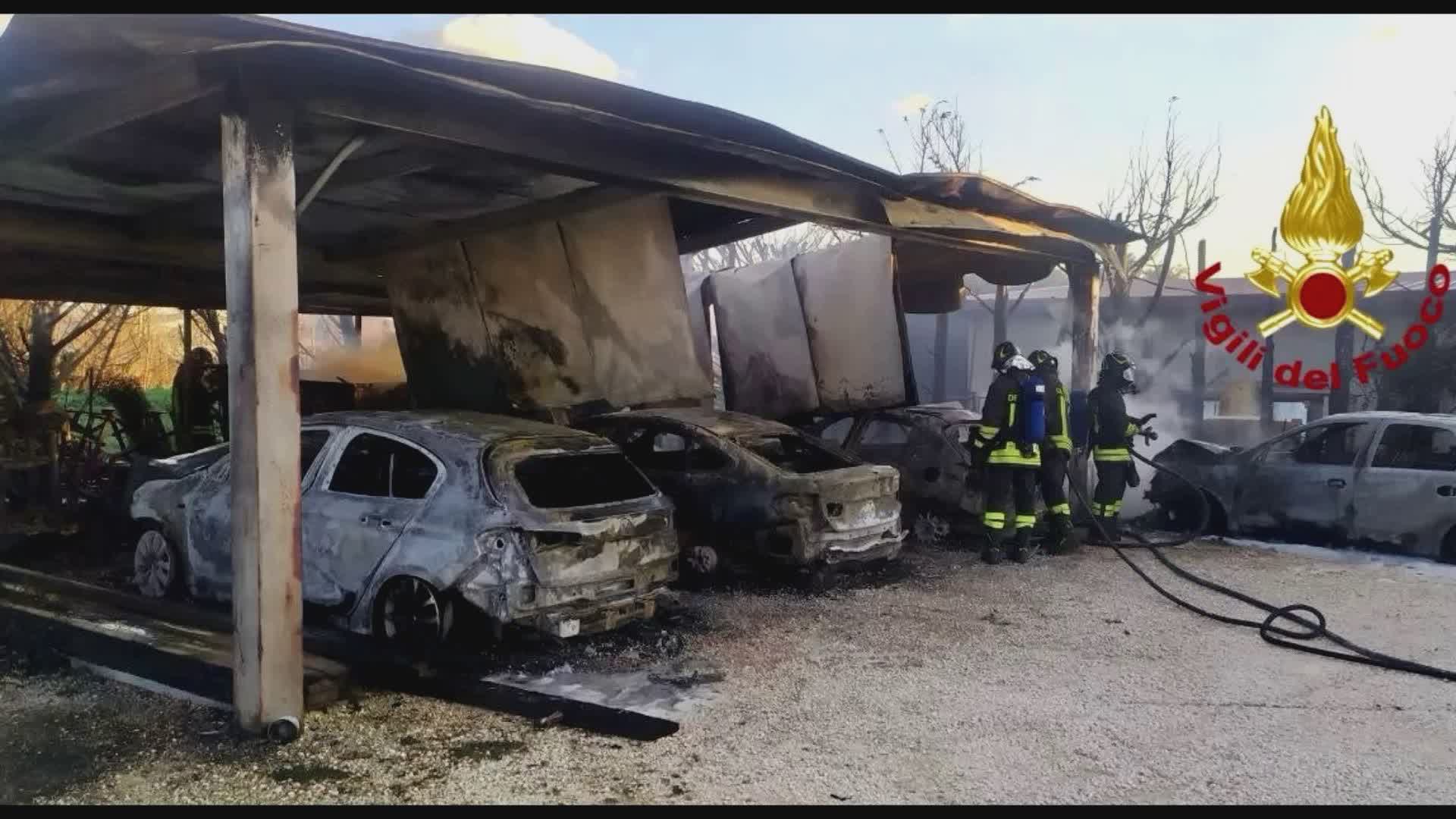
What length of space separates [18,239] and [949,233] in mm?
8593

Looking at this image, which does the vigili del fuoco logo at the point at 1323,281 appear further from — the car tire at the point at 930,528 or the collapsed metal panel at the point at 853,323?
the car tire at the point at 930,528

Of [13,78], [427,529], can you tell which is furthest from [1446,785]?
[13,78]

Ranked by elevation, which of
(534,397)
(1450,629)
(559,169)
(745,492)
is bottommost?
(1450,629)

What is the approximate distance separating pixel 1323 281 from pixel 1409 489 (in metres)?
8.39

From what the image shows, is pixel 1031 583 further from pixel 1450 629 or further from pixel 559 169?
pixel 559 169

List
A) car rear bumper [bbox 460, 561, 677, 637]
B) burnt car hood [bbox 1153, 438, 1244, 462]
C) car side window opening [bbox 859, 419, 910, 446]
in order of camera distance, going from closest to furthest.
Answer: car rear bumper [bbox 460, 561, 677, 637], car side window opening [bbox 859, 419, 910, 446], burnt car hood [bbox 1153, 438, 1244, 462]

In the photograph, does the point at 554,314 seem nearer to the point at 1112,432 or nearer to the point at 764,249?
the point at 1112,432

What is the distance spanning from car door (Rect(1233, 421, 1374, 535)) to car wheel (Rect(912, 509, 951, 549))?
3.21m

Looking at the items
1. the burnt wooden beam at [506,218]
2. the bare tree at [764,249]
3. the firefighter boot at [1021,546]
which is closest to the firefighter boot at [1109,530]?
the firefighter boot at [1021,546]

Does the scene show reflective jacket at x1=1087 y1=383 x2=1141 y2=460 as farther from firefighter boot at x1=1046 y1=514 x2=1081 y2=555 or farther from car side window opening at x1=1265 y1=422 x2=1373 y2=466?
car side window opening at x1=1265 y1=422 x2=1373 y2=466

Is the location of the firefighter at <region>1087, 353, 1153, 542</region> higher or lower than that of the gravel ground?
higher

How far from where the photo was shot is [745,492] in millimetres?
7387

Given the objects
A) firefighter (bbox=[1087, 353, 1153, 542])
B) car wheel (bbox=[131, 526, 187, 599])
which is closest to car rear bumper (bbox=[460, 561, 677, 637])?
car wheel (bbox=[131, 526, 187, 599])

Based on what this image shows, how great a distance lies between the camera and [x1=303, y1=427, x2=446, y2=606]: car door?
221 inches
